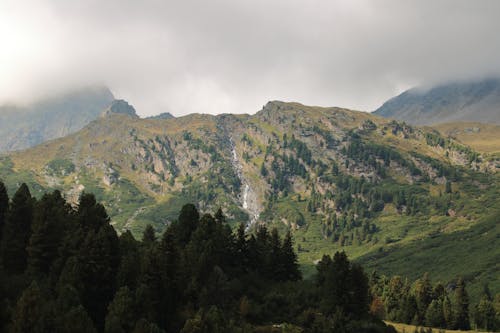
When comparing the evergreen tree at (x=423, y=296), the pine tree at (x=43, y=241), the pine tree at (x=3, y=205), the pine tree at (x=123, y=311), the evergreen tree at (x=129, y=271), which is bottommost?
the evergreen tree at (x=423, y=296)

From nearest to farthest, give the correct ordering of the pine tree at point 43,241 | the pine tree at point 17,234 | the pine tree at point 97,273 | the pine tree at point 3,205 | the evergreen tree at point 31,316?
1. the evergreen tree at point 31,316
2. the pine tree at point 97,273
3. the pine tree at point 43,241
4. the pine tree at point 17,234
5. the pine tree at point 3,205

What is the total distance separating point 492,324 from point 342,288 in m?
94.2

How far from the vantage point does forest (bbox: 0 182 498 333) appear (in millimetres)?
81500

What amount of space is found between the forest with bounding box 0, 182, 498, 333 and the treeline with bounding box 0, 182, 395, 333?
22cm

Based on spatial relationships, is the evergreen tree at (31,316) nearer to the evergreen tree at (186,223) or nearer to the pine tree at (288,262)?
the evergreen tree at (186,223)

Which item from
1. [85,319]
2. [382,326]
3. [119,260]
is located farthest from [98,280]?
[382,326]

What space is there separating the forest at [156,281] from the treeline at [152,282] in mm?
220

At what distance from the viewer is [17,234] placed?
107562 millimetres

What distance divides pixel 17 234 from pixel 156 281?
113 ft

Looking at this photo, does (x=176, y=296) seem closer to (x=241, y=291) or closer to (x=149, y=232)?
(x=241, y=291)

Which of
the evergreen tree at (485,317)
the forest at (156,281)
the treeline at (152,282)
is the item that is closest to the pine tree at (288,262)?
the forest at (156,281)

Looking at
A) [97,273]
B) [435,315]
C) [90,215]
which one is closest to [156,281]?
[97,273]

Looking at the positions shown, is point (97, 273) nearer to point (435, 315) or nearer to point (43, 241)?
point (43, 241)

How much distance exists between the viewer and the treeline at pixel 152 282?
81188 millimetres
